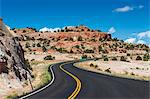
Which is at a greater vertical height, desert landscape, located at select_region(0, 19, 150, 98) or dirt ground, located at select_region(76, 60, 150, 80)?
desert landscape, located at select_region(0, 19, 150, 98)

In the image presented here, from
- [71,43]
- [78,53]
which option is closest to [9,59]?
[78,53]

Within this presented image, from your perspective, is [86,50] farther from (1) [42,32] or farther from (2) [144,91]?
(2) [144,91]

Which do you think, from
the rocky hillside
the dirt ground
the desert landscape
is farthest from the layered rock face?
the rocky hillside

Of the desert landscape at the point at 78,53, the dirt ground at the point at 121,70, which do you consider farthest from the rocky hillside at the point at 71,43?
the dirt ground at the point at 121,70

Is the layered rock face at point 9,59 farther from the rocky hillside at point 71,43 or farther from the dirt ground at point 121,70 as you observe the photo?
Result: the rocky hillside at point 71,43

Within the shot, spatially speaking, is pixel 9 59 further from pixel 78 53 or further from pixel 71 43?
pixel 71 43

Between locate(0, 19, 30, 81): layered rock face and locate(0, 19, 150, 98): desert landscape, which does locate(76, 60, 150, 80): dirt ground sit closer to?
locate(0, 19, 150, 98): desert landscape

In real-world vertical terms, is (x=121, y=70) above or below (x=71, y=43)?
below

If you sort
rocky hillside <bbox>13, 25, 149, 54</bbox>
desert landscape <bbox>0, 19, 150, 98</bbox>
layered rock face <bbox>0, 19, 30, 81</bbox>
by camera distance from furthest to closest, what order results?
rocky hillside <bbox>13, 25, 149, 54</bbox> → desert landscape <bbox>0, 19, 150, 98</bbox> → layered rock face <bbox>0, 19, 30, 81</bbox>

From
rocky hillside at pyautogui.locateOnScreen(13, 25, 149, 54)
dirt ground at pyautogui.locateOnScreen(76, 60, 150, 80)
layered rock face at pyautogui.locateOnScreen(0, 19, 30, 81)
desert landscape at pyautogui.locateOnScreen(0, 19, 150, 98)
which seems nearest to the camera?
layered rock face at pyautogui.locateOnScreen(0, 19, 30, 81)

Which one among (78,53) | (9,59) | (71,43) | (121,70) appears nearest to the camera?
(9,59)

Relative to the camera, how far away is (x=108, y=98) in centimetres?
1814

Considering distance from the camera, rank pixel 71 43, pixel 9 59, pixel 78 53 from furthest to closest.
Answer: pixel 71 43 → pixel 78 53 → pixel 9 59

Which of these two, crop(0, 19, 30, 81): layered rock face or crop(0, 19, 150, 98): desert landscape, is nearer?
crop(0, 19, 30, 81): layered rock face
